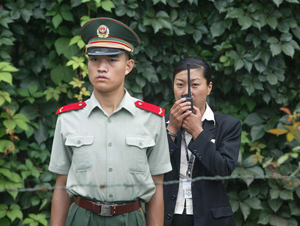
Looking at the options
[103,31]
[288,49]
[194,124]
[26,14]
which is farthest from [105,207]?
[288,49]

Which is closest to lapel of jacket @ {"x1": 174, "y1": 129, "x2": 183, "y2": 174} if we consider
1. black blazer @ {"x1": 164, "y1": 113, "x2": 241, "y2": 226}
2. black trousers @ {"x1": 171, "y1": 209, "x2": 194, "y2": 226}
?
black blazer @ {"x1": 164, "y1": 113, "x2": 241, "y2": 226}

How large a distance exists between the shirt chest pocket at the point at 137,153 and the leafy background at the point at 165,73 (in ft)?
5.13

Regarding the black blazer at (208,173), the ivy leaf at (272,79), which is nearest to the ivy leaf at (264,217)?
the ivy leaf at (272,79)

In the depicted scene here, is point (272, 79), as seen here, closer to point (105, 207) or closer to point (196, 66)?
point (196, 66)

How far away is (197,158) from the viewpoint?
2697 mm

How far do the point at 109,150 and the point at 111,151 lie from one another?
1 centimetres

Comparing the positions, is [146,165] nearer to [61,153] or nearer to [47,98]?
[61,153]

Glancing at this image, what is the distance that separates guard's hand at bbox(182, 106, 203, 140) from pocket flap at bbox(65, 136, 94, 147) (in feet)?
2.00

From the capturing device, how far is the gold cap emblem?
2.43 metres

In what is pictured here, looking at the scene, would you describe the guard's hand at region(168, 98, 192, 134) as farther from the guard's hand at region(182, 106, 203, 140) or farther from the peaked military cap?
the peaked military cap

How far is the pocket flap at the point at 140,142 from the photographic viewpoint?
7.60ft

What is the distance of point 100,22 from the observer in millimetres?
2471

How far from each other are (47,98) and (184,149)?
1.49m

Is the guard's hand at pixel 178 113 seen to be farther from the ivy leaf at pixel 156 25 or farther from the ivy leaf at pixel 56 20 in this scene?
the ivy leaf at pixel 56 20
